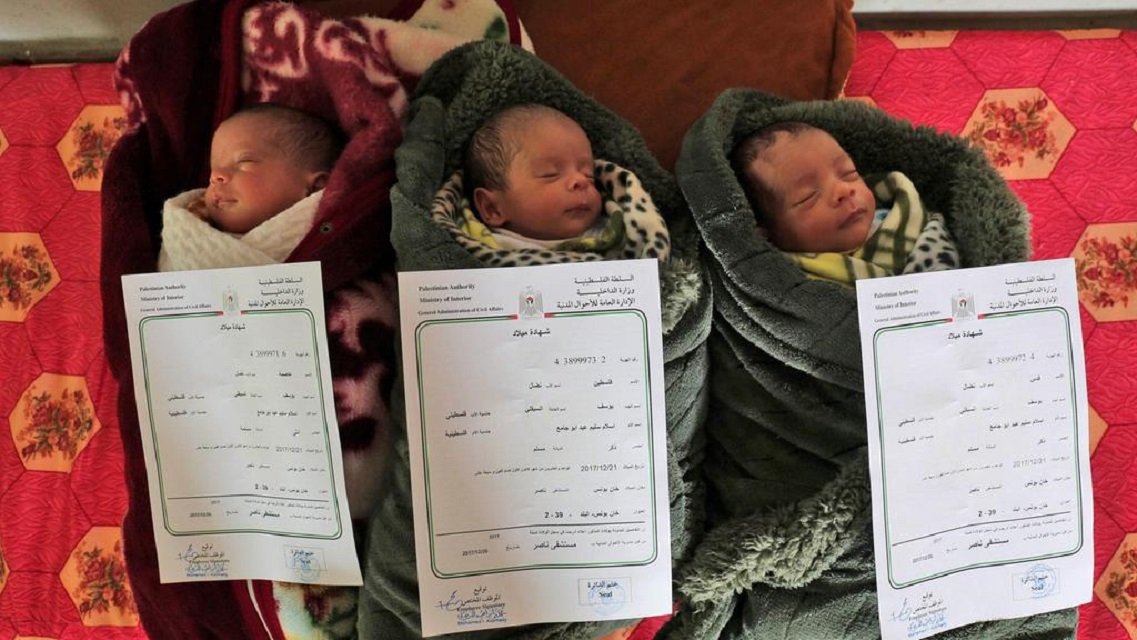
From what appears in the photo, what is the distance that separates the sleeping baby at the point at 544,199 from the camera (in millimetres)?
837

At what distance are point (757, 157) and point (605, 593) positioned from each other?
51 centimetres

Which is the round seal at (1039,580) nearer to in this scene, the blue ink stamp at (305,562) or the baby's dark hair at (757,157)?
the baby's dark hair at (757,157)

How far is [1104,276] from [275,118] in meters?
1.11

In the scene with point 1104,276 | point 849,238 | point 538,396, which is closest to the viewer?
point 538,396

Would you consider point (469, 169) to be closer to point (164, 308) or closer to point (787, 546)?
point (164, 308)

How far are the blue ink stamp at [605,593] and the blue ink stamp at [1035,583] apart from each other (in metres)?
0.41

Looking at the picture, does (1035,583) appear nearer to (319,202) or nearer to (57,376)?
(319,202)

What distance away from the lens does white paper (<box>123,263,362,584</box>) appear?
79cm

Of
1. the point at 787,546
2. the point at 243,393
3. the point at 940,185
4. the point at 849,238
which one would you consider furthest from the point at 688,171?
the point at 243,393

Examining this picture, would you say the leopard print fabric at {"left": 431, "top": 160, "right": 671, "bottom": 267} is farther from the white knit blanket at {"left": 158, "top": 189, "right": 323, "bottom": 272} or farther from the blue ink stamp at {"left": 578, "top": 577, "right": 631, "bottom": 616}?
the blue ink stamp at {"left": 578, "top": 577, "right": 631, "bottom": 616}

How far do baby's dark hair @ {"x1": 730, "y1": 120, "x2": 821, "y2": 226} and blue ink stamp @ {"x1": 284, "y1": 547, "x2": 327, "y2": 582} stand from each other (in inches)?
24.7

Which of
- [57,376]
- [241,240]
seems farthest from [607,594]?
[57,376]

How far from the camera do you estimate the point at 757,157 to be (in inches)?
34.7

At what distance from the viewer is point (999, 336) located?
2.57 ft
